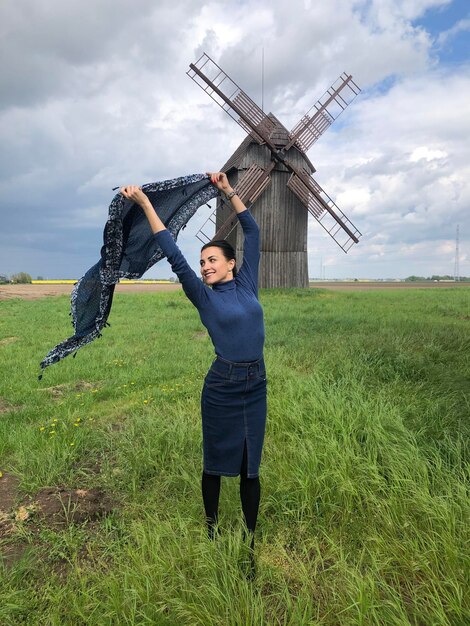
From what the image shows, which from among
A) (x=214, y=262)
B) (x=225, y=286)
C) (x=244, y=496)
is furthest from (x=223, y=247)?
(x=244, y=496)

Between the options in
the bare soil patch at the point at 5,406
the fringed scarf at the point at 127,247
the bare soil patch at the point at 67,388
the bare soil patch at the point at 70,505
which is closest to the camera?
the fringed scarf at the point at 127,247

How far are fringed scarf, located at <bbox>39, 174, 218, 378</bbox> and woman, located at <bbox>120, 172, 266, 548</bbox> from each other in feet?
2.01

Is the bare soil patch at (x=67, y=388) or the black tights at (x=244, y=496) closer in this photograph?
the black tights at (x=244, y=496)

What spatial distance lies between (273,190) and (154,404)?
1489cm

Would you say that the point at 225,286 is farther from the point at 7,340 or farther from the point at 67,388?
the point at 7,340

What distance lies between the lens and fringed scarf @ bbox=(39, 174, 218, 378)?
3352mm

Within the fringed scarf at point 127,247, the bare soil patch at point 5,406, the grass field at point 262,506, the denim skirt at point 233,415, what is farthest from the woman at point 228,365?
the bare soil patch at point 5,406

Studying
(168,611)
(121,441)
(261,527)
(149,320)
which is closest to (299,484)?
(261,527)

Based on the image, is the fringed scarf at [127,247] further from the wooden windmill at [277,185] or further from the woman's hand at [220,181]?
the wooden windmill at [277,185]

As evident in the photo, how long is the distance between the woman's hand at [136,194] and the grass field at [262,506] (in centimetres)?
198

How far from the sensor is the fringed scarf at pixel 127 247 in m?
3.35

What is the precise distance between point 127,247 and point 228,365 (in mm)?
1409

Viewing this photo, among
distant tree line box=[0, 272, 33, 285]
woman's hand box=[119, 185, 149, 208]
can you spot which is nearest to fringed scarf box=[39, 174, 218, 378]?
woman's hand box=[119, 185, 149, 208]

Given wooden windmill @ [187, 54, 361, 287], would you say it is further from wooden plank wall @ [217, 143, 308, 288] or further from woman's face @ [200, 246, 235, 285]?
woman's face @ [200, 246, 235, 285]
